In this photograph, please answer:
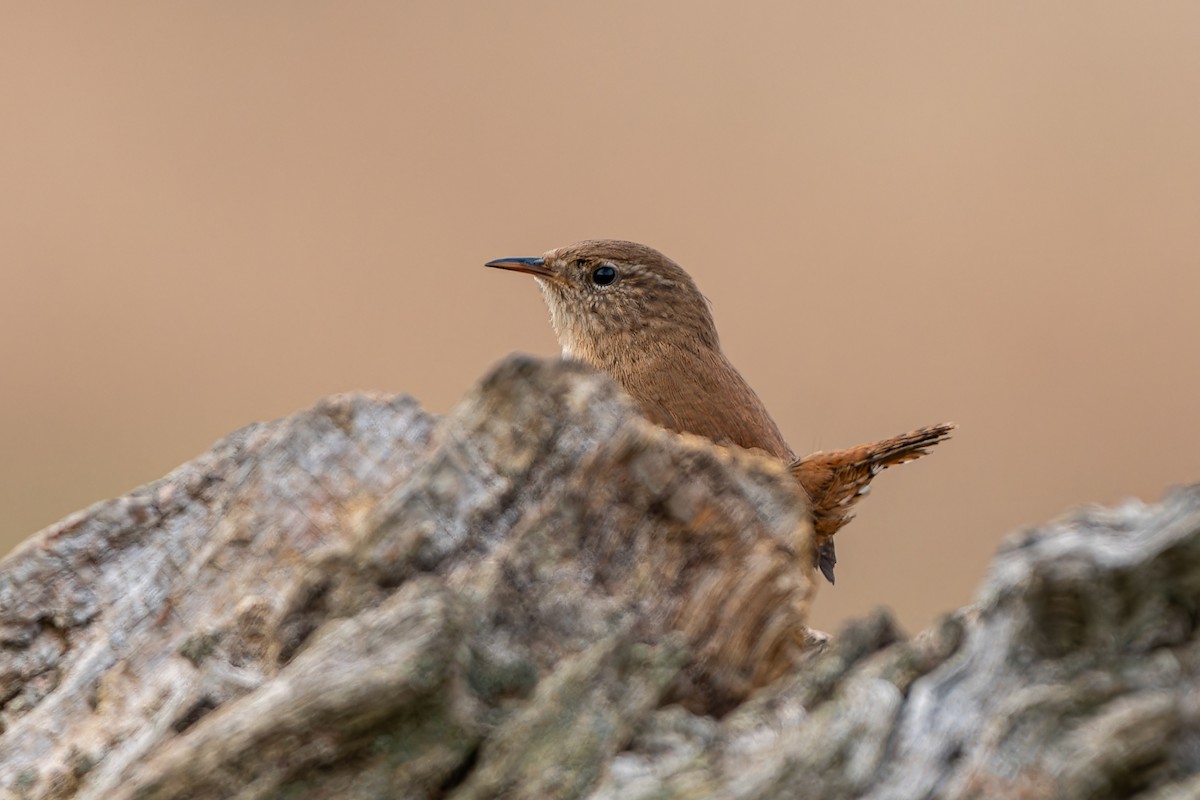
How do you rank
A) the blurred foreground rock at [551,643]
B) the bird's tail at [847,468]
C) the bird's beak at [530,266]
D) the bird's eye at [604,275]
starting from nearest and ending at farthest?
1. the blurred foreground rock at [551,643]
2. the bird's tail at [847,468]
3. the bird's eye at [604,275]
4. the bird's beak at [530,266]

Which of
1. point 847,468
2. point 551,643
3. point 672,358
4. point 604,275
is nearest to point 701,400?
point 672,358

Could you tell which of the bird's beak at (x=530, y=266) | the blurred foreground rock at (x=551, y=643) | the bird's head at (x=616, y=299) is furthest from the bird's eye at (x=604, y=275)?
the blurred foreground rock at (x=551, y=643)

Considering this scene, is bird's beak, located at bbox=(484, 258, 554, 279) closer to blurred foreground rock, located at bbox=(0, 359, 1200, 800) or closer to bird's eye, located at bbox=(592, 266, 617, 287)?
bird's eye, located at bbox=(592, 266, 617, 287)

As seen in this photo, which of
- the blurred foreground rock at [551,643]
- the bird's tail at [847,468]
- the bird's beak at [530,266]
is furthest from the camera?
the bird's beak at [530,266]

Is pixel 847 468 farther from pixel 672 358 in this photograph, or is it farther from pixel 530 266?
pixel 530 266

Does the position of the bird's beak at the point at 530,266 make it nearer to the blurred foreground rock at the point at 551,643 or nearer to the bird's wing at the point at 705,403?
the bird's wing at the point at 705,403

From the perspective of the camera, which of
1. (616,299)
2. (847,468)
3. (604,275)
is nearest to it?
(847,468)

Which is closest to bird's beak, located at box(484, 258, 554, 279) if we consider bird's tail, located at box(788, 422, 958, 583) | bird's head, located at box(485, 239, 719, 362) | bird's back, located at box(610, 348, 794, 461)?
bird's head, located at box(485, 239, 719, 362)
